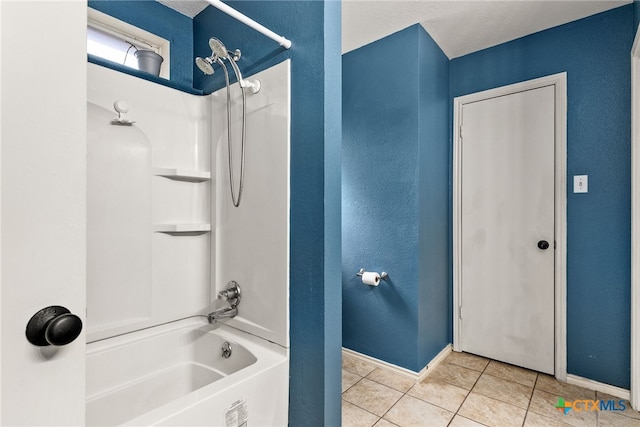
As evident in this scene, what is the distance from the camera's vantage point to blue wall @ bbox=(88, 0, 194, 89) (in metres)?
1.80

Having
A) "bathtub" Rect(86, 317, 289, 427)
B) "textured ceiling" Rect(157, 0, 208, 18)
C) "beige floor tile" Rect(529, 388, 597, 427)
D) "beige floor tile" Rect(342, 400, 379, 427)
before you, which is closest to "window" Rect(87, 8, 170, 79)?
"textured ceiling" Rect(157, 0, 208, 18)

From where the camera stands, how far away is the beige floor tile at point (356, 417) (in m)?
1.90

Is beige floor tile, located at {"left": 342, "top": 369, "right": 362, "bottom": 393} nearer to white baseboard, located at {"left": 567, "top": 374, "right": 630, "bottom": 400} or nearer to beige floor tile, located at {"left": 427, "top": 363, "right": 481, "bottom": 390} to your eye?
beige floor tile, located at {"left": 427, "top": 363, "right": 481, "bottom": 390}

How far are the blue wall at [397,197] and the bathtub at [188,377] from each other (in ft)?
4.07

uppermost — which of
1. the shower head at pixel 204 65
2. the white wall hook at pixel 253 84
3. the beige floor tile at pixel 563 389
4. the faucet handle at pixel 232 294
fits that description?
the shower head at pixel 204 65

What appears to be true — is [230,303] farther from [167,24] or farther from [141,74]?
[167,24]

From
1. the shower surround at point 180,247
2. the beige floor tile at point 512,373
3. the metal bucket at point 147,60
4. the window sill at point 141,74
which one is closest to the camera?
the shower surround at point 180,247

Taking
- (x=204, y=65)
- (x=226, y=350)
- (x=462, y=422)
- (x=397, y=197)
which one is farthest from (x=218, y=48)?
(x=462, y=422)

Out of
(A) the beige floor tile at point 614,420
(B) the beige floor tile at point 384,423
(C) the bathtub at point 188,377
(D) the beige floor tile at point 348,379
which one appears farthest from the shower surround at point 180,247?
(A) the beige floor tile at point 614,420

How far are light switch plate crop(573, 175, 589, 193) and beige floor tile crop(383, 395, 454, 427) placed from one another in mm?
1715

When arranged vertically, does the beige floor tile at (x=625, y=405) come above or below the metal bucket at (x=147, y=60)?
below

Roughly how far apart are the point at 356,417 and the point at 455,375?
3.02 ft

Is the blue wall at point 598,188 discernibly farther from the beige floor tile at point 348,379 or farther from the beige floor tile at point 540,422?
the beige floor tile at point 348,379

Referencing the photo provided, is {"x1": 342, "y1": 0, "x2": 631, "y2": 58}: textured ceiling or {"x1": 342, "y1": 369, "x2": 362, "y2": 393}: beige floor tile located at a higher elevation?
{"x1": 342, "y1": 0, "x2": 631, "y2": 58}: textured ceiling
